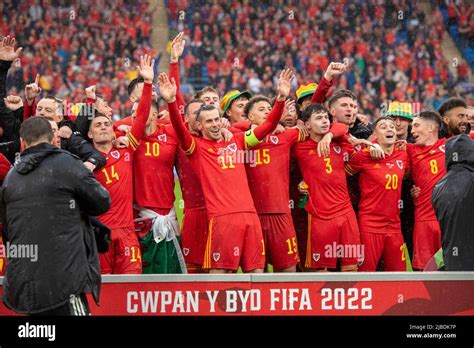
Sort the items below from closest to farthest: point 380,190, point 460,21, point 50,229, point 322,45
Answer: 1. point 50,229
2. point 380,190
3. point 322,45
4. point 460,21

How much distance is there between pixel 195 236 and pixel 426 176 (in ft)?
7.13

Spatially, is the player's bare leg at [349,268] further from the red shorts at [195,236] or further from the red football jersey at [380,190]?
the red shorts at [195,236]

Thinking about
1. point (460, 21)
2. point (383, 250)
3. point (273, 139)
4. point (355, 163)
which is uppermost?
point (460, 21)

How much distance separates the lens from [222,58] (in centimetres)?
2270

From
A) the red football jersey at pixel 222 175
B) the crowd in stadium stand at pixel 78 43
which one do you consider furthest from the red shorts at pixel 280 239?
the crowd in stadium stand at pixel 78 43

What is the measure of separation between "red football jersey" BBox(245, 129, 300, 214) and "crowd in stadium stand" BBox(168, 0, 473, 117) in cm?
1263

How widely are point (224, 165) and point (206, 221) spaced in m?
0.60

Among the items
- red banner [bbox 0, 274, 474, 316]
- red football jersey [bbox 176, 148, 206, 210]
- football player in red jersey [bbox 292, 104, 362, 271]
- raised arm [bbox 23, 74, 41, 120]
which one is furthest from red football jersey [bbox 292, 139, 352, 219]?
raised arm [bbox 23, 74, 41, 120]

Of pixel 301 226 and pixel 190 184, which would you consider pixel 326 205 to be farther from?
pixel 190 184

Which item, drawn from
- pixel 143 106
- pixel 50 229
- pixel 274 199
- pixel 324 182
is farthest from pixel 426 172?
pixel 50 229

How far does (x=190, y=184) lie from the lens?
8.49 metres
